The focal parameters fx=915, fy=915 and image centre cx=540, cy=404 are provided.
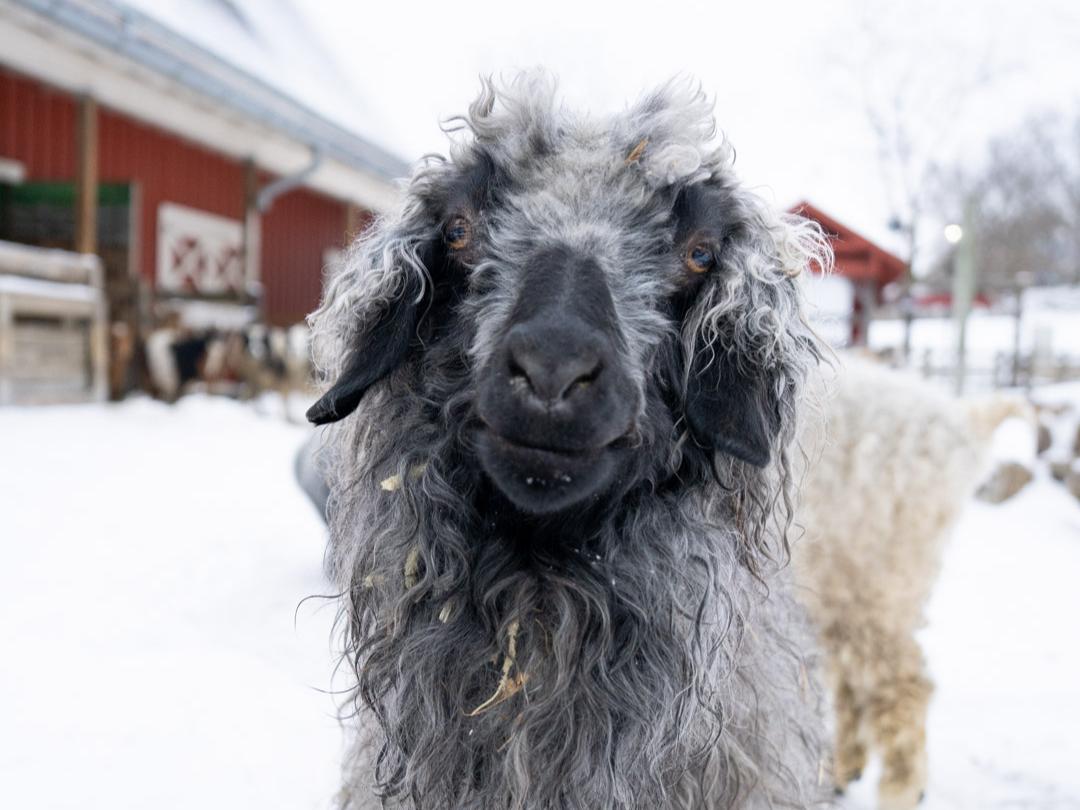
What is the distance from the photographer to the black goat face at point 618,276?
1882mm

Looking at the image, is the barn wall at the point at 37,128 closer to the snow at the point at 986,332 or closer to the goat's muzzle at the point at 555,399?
the goat's muzzle at the point at 555,399

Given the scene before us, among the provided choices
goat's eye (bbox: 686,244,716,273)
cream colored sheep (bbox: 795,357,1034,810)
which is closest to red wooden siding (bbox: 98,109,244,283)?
cream colored sheep (bbox: 795,357,1034,810)

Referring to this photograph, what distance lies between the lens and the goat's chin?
1620 millimetres

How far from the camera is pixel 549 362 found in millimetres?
1540

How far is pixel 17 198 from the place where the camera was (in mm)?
11867

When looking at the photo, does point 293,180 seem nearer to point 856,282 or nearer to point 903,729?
point 856,282

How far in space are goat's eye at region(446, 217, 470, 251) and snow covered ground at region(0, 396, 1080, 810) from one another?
1181mm

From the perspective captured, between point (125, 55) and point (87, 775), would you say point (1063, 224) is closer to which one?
point (125, 55)

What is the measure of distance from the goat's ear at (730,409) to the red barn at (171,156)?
7.92 meters

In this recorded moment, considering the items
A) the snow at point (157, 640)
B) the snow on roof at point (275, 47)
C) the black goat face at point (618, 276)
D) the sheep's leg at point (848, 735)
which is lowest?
the sheep's leg at point (848, 735)

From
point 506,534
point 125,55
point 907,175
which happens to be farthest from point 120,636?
point 907,175

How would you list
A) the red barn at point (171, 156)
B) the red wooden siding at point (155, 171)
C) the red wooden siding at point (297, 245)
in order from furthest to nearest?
the red wooden siding at point (297, 245) → the red wooden siding at point (155, 171) → the red barn at point (171, 156)

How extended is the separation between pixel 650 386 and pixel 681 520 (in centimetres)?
31

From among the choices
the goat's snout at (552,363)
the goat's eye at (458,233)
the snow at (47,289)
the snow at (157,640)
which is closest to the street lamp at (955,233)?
the snow at (157,640)
